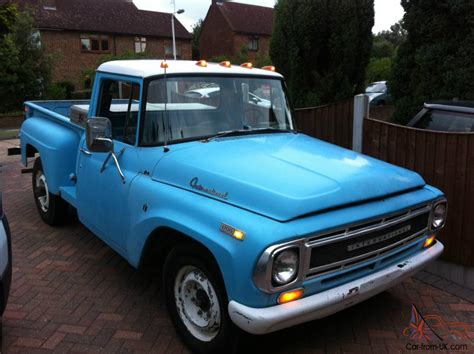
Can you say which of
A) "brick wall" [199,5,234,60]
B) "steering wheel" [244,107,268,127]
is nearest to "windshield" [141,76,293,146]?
"steering wheel" [244,107,268,127]

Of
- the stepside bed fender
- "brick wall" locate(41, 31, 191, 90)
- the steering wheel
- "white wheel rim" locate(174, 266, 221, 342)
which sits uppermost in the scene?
"brick wall" locate(41, 31, 191, 90)

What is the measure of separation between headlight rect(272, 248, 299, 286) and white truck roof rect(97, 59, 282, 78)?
1946mm

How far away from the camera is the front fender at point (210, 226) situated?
2.50 meters

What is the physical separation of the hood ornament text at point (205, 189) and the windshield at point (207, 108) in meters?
0.60

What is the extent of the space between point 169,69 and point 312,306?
2.26 meters

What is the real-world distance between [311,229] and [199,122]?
1.53 m

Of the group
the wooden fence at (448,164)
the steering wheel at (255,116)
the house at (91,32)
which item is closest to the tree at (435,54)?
the wooden fence at (448,164)

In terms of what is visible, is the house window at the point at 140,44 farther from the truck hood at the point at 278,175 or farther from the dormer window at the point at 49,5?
the truck hood at the point at 278,175

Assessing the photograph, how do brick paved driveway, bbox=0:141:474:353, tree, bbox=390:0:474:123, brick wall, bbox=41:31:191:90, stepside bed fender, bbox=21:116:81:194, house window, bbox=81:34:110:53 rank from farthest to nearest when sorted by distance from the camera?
1. house window, bbox=81:34:110:53
2. brick wall, bbox=41:31:191:90
3. tree, bbox=390:0:474:123
4. stepside bed fender, bbox=21:116:81:194
5. brick paved driveway, bbox=0:141:474:353

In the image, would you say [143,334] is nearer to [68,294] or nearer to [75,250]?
[68,294]

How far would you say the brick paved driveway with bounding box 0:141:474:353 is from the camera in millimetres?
3322

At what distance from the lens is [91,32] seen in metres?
33.0

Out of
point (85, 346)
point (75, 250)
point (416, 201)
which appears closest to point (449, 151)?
point (416, 201)

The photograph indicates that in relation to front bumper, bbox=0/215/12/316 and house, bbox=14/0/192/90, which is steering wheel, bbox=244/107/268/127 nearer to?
front bumper, bbox=0/215/12/316
